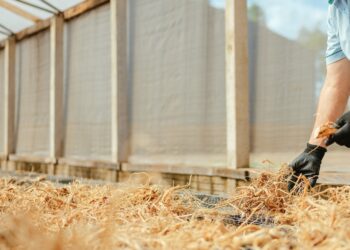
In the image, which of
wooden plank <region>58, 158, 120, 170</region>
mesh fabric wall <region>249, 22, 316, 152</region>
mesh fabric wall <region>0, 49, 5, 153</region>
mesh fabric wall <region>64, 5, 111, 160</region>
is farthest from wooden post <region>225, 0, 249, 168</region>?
mesh fabric wall <region>0, 49, 5, 153</region>

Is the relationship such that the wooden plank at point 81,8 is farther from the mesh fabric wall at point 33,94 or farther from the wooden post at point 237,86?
the wooden post at point 237,86

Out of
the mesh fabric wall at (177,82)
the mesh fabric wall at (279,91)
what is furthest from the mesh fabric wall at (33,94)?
the mesh fabric wall at (279,91)

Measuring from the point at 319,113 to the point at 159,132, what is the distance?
2.79 m

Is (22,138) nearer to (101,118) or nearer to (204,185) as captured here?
(101,118)

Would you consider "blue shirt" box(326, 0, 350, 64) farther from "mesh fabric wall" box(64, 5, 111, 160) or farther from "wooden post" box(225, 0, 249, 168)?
"mesh fabric wall" box(64, 5, 111, 160)

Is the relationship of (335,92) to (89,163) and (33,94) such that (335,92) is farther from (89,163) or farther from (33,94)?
(33,94)

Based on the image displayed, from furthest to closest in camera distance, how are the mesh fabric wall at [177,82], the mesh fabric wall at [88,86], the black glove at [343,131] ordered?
the mesh fabric wall at [88,86], the mesh fabric wall at [177,82], the black glove at [343,131]

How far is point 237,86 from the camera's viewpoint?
423 cm

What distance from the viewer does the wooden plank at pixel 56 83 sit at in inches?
281

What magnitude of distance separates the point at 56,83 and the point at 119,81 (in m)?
1.82

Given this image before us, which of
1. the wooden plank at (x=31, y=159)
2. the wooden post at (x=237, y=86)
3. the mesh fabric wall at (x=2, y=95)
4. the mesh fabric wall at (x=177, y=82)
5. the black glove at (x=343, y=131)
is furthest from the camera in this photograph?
the mesh fabric wall at (x=2, y=95)

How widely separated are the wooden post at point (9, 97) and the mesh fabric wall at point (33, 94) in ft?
0.35

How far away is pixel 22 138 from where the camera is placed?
8.34 metres

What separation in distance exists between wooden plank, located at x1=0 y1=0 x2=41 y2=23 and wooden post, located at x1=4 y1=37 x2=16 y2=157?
1058 mm
